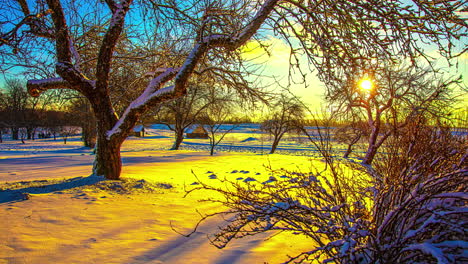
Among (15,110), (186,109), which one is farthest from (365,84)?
(15,110)

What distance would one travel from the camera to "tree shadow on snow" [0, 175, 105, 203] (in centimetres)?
427

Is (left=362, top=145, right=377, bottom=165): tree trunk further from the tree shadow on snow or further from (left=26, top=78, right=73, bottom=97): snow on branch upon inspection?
(left=26, top=78, right=73, bottom=97): snow on branch

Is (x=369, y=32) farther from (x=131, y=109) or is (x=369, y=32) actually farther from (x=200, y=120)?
(x=200, y=120)

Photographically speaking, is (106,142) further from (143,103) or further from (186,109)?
(186,109)

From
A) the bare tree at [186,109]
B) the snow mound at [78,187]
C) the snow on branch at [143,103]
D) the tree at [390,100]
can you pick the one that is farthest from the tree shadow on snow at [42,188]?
the bare tree at [186,109]

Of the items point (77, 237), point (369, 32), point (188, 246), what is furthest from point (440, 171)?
point (77, 237)

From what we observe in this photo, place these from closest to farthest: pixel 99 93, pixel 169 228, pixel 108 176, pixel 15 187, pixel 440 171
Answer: pixel 440 171
pixel 169 228
pixel 15 187
pixel 99 93
pixel 108 176

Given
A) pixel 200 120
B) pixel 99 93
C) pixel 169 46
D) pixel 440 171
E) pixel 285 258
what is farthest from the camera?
pixel 200 120

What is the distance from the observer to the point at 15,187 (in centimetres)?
500

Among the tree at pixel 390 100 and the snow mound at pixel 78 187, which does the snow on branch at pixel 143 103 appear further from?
the tree at pixel 390 100

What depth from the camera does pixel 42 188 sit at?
505 cm

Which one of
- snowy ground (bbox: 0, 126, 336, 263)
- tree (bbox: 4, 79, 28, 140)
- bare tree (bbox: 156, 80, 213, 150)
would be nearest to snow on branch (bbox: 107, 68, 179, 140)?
snowy ground (bbox: 0, 126, 336, 263)

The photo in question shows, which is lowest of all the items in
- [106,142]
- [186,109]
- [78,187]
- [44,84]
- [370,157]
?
[78,187]

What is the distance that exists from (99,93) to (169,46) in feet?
7.40
